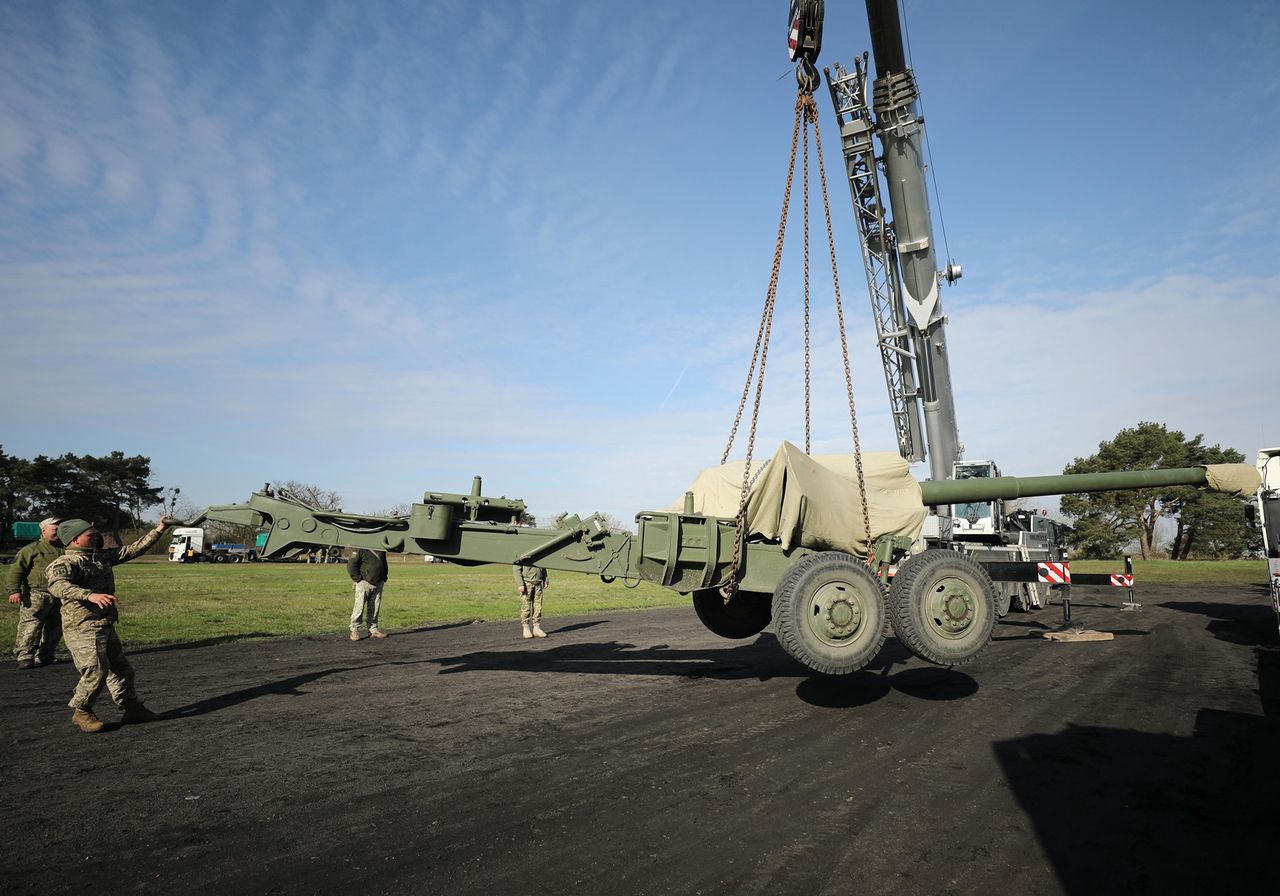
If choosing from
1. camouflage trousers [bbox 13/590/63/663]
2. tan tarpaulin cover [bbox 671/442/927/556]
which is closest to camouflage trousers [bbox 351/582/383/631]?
camouflage trousers [bbox 13/590/63/663]

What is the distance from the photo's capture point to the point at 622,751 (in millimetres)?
5664

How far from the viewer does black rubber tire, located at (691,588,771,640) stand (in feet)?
25.4

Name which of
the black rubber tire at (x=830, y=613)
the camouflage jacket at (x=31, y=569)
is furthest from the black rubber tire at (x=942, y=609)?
the camouflage jacket at (x=31, y=569)

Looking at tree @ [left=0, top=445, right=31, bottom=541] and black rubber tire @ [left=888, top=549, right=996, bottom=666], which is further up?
tree @ [left=0, top=445, right=31, bottom=541]

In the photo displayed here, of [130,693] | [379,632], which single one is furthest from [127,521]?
[130,693]

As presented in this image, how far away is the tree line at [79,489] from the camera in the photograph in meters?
57.1

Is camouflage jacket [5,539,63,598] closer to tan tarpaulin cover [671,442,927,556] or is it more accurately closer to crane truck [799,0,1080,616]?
tan tarpaulin cover [671,442,927,556]

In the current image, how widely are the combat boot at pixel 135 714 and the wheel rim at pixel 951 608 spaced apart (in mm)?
7612

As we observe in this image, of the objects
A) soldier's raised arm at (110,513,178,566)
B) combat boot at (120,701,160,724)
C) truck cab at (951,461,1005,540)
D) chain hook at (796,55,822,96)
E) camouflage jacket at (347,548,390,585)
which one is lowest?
combat boot at (120,701,160,724)

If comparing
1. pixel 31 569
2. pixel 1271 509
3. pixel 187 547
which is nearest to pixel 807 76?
pixel 1271 509

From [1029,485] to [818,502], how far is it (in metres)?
3.22

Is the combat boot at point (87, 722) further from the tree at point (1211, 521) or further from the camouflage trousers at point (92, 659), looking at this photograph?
the tree at point (1211, 521)

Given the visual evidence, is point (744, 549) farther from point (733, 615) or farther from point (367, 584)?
point (367, 584)

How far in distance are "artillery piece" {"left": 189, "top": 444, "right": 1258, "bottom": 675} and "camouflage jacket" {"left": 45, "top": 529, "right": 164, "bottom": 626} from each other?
996 millimetres
